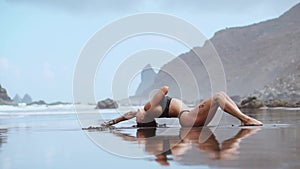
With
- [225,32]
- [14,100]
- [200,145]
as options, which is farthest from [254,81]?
[200,145]

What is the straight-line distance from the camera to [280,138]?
7.01 m

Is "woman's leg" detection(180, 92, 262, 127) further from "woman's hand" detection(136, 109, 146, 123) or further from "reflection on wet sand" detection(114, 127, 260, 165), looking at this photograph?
"reflection on wet sand" detection(114, 127, 260, 165)

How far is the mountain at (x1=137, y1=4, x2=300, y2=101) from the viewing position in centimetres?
6961

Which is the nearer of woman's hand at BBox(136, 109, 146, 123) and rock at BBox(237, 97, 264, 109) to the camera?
woman's hand at BBox(136, 109, 146, 123)

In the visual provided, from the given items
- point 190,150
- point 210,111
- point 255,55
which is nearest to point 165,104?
point 210,111

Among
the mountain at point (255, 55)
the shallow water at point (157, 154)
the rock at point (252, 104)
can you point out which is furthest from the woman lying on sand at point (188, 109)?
the mountain at point (255, 55)

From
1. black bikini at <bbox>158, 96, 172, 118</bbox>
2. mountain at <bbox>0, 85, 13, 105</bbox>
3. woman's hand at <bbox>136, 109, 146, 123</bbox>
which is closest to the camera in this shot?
black bikini at <bbox>158, 96, 172, 118</bbox>

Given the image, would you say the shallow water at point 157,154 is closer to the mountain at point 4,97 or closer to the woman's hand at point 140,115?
the woman's hand at point 140,115

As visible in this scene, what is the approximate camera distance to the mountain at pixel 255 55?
228 ft

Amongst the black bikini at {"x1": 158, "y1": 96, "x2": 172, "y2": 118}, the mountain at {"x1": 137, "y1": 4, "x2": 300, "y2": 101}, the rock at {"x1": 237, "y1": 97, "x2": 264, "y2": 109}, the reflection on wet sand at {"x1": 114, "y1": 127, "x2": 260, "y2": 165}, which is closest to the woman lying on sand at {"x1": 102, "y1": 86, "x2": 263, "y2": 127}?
the black bikini at {"x1": 158, "y1": 96, "x2": 172, "y2": 118}

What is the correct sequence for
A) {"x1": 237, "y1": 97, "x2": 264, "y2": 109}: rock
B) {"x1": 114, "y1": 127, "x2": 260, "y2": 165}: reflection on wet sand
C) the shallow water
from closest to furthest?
the shallow water, {"x1": 114, "y1": 127, "x2": 260, "y2": 165}: reflection on wet sand, {"x1": 237, "y1": 97, "x2": 264, "y2": 109}: rock

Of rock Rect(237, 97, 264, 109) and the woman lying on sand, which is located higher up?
rock Rect(237, 97, 264, 109)

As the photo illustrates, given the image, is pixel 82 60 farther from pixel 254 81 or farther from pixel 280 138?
pixel 254 81

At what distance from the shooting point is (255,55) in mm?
83562
